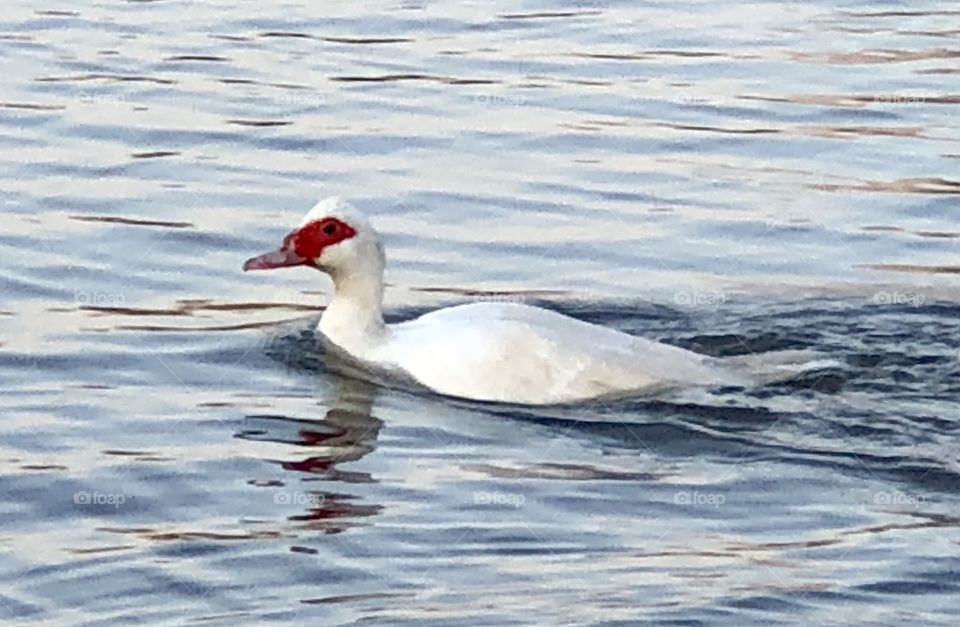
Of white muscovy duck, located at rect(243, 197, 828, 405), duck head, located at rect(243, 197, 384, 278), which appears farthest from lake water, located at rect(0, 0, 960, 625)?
duck head, located at rect(243, 197, 384, 278)

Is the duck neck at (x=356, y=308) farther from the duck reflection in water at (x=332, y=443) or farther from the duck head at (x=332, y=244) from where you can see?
the duck reflection in water at (x=332, y=443)

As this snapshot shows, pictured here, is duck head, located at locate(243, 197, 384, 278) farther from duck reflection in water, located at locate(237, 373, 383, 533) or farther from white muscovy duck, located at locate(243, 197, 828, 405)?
duck reflection in water, located at locate(237, 373, 383, 533)

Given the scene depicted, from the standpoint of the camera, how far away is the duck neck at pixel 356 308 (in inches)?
488

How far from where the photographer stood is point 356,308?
40.8ft

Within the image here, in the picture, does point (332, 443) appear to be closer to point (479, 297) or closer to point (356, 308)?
point (356, 308)

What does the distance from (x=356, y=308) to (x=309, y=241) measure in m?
0.39

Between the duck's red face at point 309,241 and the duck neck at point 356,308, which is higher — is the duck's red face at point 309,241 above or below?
above

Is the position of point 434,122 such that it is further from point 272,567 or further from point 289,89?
point 272,567

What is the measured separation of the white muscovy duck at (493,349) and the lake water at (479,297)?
13cm

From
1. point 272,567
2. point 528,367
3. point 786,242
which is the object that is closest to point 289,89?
point 786,242

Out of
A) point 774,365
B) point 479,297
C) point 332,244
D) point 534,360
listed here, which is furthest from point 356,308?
point 774,365

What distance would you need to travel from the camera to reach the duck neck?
12.4 metres

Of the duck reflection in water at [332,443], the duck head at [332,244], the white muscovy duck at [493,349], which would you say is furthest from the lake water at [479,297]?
the duck head at [332,244]

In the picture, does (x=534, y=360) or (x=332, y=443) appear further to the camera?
(x=534, y=360)
